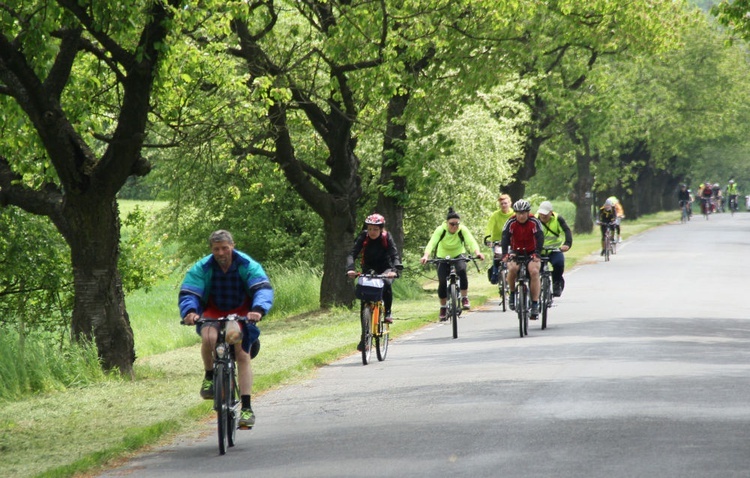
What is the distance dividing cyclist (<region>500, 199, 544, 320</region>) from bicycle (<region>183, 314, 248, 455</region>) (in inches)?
380

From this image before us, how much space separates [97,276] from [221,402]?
7.21m

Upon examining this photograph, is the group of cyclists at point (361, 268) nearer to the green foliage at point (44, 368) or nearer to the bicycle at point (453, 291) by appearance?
the bicycle at point (453, 291)

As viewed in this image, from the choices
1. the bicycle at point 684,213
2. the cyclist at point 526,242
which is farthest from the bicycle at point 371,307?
the bicycle at point 684,213

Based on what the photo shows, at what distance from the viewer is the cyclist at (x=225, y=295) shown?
10.5 m

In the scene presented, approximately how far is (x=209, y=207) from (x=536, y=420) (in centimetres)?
2203

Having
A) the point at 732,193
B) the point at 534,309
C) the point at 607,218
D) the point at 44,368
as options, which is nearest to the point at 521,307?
the point at 534,309

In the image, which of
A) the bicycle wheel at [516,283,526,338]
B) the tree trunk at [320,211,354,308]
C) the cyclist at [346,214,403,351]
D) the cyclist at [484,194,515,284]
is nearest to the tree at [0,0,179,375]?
the cyclist at [346,214,403,351]

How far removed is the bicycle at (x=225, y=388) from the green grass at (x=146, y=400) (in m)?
0.82

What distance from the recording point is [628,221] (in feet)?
256

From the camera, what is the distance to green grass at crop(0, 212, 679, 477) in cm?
1044

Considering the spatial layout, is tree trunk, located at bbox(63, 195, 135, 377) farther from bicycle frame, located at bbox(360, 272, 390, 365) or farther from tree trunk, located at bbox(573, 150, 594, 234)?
tree trunk, located at bbox(573, 150, 594, 234)

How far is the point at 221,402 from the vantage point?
1015cm

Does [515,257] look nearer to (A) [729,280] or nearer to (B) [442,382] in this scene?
(B) [442,382]

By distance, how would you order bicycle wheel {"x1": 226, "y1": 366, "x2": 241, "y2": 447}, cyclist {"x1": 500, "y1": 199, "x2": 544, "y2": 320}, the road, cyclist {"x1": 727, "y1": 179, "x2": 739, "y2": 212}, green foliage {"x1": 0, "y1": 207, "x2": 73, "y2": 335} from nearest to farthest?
the road, bicycle wheel {"x1": 226, "y1": 366, "x2": 241, "y2": 447}, cyclist {"x1": 500, "y1": 199, "x2": 544, "y2": 320}, green foliage {"x1": 0, "y1": 207, "x2": 73, "y2": 335}, cyclist {"x1": 727, "y1": 179, "x2": 739, "y2": 212}
